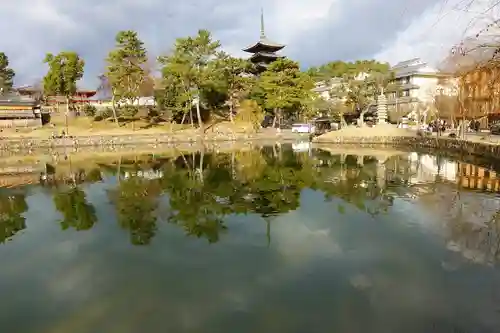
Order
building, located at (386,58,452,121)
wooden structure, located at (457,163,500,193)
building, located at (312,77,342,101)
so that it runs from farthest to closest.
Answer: building, located at (386,58,452,121), building, located at (312,77,342,101), wooden structure, located at (457,163,500,193)

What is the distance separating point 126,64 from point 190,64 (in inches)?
325

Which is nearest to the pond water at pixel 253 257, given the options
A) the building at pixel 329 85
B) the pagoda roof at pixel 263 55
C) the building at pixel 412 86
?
the building at pixel 329 85

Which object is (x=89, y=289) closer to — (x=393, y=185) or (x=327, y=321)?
(x=327, y=321)

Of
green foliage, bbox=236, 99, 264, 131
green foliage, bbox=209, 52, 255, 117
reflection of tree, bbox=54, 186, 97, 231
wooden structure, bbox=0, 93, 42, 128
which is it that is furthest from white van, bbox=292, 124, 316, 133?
reflection of tree, bbox=54, 186, 97, 231

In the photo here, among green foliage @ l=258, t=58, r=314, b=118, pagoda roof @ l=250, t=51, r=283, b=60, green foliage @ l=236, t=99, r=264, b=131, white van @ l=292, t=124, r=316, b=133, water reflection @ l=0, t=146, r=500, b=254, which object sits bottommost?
water reflection @ l=0, t=146, r=500, b=254

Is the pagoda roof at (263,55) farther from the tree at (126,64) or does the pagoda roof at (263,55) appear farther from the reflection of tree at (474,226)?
the reflection of tree at (474,226)

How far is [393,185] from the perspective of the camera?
Result: 19406mm

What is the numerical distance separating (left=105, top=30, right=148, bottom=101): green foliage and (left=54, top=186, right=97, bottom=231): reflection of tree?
32.8 metres

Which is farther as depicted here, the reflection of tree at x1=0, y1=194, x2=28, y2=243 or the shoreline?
the shoreline

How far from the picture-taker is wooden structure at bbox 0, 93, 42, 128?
51.9 m

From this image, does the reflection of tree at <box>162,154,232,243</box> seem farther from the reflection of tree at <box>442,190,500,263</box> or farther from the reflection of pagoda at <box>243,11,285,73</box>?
the reflection of pagoda at <box>243,11,285,73</box>

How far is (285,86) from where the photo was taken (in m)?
50.9

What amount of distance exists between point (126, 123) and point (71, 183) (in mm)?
36179

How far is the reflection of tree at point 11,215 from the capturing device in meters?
13.1
